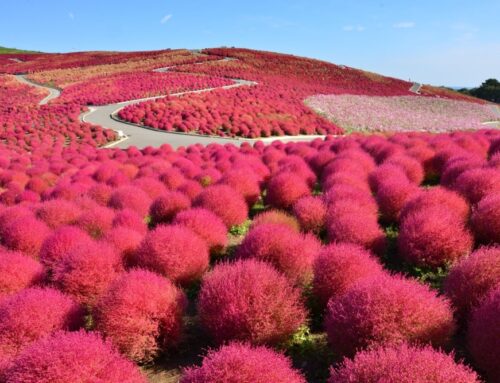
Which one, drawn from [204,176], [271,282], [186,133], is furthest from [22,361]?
[186,133]

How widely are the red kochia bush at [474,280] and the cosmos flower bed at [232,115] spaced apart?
67.6ft

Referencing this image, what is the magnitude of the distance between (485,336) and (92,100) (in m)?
38.0

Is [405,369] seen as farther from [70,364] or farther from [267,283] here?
[70,364]

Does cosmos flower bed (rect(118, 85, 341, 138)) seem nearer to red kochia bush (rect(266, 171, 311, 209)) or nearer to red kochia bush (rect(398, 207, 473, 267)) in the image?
red kochia bush (rect(266, 171, 311, 209))

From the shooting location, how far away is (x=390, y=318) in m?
3.48

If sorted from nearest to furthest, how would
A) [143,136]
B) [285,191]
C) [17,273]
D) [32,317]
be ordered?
1. [32,317]
2. [17,273]
3. [285,191]
4. [143,136]

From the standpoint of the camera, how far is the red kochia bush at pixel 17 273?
543cm

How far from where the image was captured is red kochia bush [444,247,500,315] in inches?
162

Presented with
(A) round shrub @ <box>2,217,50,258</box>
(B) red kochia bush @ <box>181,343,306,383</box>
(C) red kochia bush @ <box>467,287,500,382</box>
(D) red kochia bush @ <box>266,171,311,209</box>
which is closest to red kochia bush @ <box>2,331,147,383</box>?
(B) red kochia bush @ <box>181,343,306,383</box>

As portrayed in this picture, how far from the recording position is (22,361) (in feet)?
11.4

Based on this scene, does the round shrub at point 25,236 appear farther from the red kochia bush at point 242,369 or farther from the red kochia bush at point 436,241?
the red kochia bush at point 436,241

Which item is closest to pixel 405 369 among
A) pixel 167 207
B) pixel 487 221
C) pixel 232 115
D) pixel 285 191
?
pixel 487 221

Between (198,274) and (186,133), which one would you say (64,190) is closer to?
(198,274)

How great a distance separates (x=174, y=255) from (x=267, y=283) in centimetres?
185
